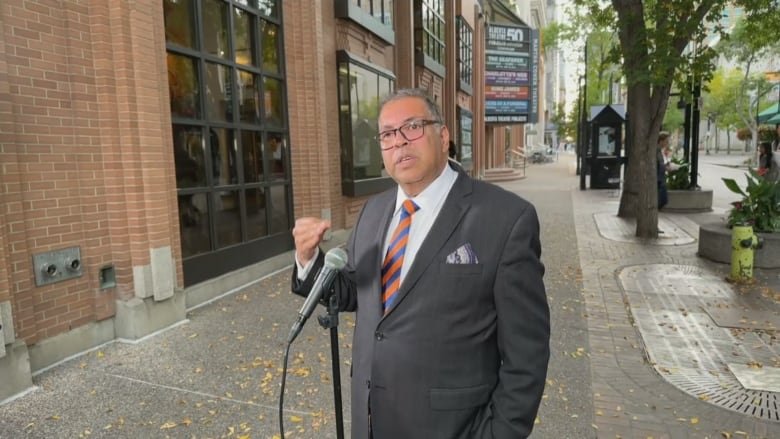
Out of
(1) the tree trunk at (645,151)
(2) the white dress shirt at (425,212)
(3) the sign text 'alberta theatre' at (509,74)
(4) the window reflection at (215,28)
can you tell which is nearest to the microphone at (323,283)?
(2) the white dress shirt at (425,212)

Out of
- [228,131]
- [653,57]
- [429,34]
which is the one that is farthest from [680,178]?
[228,131]

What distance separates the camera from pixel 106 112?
503cm

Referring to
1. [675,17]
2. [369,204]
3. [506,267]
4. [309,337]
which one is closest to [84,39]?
[309,337]

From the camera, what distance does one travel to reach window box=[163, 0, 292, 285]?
6.33m

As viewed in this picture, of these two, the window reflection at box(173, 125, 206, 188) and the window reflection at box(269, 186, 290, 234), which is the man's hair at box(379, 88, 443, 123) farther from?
the window reflection at box(269, 186, 290, 234)

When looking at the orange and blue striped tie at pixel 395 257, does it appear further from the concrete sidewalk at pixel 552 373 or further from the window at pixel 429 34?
the window at pixel 429 34

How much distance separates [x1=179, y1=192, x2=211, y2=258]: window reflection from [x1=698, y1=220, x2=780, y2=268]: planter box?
7.84m

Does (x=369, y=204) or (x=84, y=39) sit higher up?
(x=84, y=39)

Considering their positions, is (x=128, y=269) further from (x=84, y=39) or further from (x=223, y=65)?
(x=223, y=65)

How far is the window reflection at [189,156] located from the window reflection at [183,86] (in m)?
0.21

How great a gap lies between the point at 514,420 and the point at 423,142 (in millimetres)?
A: 1004

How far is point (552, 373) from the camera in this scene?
454cm

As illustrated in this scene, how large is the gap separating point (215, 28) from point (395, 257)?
6.15 metres

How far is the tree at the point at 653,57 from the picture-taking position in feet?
29.5
